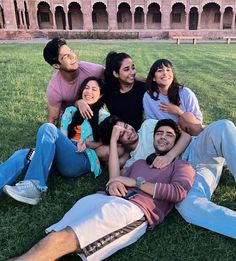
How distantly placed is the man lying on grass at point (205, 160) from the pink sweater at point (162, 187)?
0.09 meters

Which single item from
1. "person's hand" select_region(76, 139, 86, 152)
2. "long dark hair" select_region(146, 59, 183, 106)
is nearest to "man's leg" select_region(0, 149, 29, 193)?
"person's hand" select_region(76, 139, 86, 152)

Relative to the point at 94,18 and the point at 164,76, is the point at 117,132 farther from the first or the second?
the point at 94,18

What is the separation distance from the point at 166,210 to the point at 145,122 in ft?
3.62

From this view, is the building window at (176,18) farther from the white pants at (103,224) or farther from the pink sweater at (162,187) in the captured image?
the white pants at (103,224)

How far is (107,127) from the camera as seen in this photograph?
367cm

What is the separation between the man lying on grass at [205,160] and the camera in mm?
2881

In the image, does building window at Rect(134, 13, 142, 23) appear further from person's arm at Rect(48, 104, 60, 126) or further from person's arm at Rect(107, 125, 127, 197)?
person's arm at Rect(107, 125, 127, 197)

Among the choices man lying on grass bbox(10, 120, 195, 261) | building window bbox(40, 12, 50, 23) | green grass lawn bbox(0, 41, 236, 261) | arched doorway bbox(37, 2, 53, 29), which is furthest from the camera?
building window bbox(40, 12, 50, 23)

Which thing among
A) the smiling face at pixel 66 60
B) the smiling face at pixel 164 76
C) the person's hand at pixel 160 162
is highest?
the smiling face at pixel 66 60

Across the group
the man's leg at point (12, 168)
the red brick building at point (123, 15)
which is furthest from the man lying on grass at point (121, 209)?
the red brick building at point (123, 15)

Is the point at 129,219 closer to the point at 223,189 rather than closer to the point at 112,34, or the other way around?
the point at 223,189

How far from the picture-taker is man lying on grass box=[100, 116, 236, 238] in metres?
2.88

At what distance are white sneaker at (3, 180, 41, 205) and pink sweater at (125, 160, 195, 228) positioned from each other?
0.91 metres

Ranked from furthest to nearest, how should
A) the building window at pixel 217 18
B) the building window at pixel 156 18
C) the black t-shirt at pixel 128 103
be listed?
the building window at pixel 217 18 → the building window at pixel 156 18 → the black t-shirt at pixel 128 103
